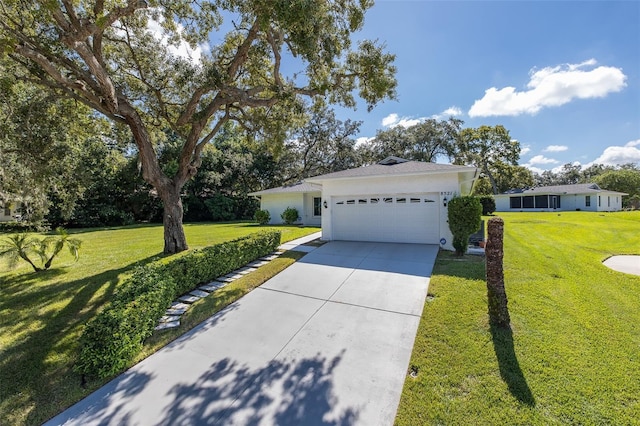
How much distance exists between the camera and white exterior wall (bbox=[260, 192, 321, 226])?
64.2 ft

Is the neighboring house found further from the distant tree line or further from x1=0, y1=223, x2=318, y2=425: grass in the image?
x1=0, y1=223, x2=318, y2=425: grass

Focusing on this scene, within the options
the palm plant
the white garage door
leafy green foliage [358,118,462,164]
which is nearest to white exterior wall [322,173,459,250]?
the white garage door

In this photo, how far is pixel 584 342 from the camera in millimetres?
3855

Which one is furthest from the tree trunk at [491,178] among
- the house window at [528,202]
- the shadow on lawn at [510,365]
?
the shadow on lawn at [510,365]

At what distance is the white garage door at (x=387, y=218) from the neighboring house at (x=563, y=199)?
102ft

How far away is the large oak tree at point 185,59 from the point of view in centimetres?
607

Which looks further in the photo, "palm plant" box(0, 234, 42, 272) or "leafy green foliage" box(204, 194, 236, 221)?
"leafy green foliage" box(204, 194, 236, 221)

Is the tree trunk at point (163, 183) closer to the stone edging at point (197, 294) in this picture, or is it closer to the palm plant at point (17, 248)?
the stone edging at point (197, 294)

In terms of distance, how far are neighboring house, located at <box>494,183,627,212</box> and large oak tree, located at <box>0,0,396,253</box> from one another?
3391 centimetres

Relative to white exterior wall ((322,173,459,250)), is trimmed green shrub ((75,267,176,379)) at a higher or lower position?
lower

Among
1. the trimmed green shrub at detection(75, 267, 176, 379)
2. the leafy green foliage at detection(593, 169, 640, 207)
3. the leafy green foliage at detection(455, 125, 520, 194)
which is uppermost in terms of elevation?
the leafy green foliage at detection(455, 125, 520, 194)

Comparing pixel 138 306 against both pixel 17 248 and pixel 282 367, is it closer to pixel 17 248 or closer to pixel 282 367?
pixel 282 367

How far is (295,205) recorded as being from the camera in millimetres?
19859

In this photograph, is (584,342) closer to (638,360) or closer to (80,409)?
(638,360)
